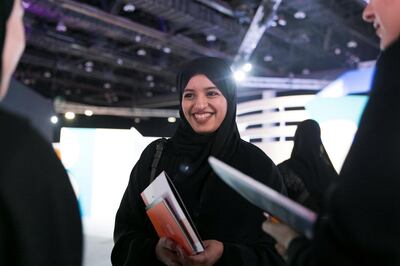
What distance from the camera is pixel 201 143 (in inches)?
69.6

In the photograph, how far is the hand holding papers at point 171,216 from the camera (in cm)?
125

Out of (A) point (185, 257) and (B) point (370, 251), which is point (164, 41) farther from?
(B) point (370, 251)

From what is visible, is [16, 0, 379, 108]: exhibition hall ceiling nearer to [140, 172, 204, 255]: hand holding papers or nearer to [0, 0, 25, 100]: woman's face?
[140, 172, 204, 255]: hand holding papers

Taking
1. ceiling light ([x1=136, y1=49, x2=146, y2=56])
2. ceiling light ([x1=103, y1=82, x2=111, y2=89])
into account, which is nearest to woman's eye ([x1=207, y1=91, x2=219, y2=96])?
ceiling light ([x1=136, y1=49, x2=146, y2=56])

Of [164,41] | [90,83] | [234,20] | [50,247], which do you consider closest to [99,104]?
[90,83]

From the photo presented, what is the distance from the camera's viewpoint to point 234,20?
7.69m

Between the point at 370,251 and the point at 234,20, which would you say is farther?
the point at 234,20

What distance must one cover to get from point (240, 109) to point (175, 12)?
7.16 feet

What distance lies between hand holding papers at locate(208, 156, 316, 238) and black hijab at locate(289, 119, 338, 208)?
155 cm

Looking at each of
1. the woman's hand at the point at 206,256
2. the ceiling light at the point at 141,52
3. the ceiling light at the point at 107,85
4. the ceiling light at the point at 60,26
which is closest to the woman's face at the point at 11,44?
the woman's hand at the point at 206,256

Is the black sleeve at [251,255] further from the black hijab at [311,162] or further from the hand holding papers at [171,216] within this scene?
the black hijab at [311,162]

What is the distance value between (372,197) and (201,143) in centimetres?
108

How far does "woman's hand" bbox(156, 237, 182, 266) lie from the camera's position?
4.62ft

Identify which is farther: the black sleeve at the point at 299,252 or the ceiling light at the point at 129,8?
the ceiling light at the point at 129,8
